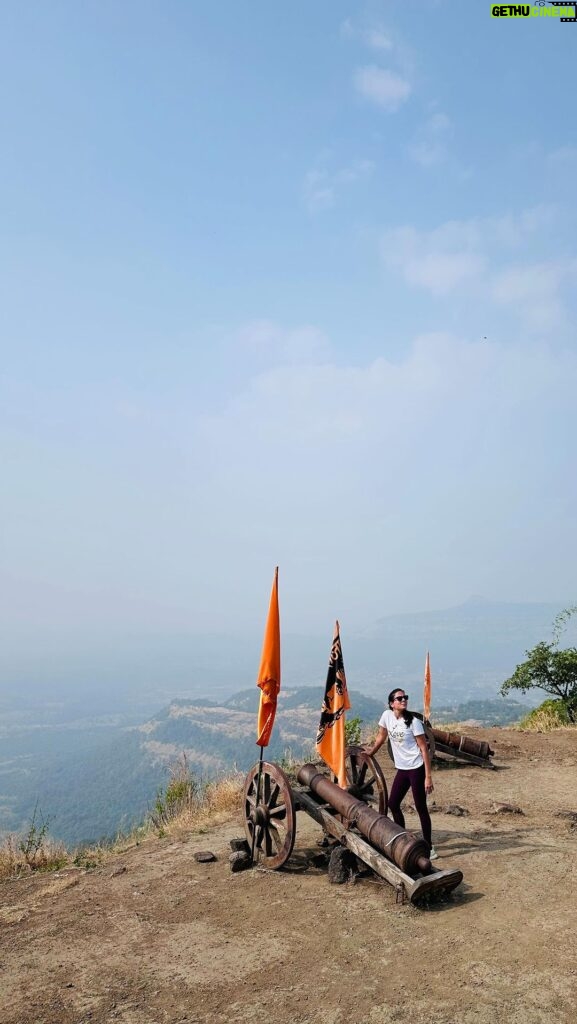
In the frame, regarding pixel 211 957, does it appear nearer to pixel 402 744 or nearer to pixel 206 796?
pixel 402 744

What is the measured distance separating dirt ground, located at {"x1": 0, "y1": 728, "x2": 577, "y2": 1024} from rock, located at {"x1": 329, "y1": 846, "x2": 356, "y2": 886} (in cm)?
12

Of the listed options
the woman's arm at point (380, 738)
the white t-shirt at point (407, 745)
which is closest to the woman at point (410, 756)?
the white t-shirt at point (407, 745)

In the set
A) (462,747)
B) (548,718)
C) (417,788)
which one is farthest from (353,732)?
(417,788)

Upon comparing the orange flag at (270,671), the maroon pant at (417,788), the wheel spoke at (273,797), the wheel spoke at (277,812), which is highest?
the orange flag at (270,671)

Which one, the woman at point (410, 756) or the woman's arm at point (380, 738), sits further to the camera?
the woman's arm at point (380, 738)

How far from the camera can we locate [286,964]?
17.3ft

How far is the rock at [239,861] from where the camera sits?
7668 millimetres

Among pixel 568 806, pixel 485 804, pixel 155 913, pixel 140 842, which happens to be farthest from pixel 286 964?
pixel 568 806

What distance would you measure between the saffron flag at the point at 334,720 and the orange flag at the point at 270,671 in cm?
67

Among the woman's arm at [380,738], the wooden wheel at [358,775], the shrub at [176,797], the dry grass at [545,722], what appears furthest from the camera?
the dry grass at [545,722]

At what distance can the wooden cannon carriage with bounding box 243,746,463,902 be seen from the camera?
20.0ft

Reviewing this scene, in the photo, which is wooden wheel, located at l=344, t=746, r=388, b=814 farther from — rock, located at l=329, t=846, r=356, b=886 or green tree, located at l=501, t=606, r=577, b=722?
green tree, located at l=501, t=606, r=577, b=722

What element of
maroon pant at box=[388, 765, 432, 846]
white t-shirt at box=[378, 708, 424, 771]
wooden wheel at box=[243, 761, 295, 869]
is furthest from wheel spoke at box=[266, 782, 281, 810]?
white t-shirt at box=[378, 708, 424, 771]

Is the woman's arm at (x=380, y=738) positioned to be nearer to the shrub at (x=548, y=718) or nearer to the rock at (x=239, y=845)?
the rock at (x=239, y=845)
